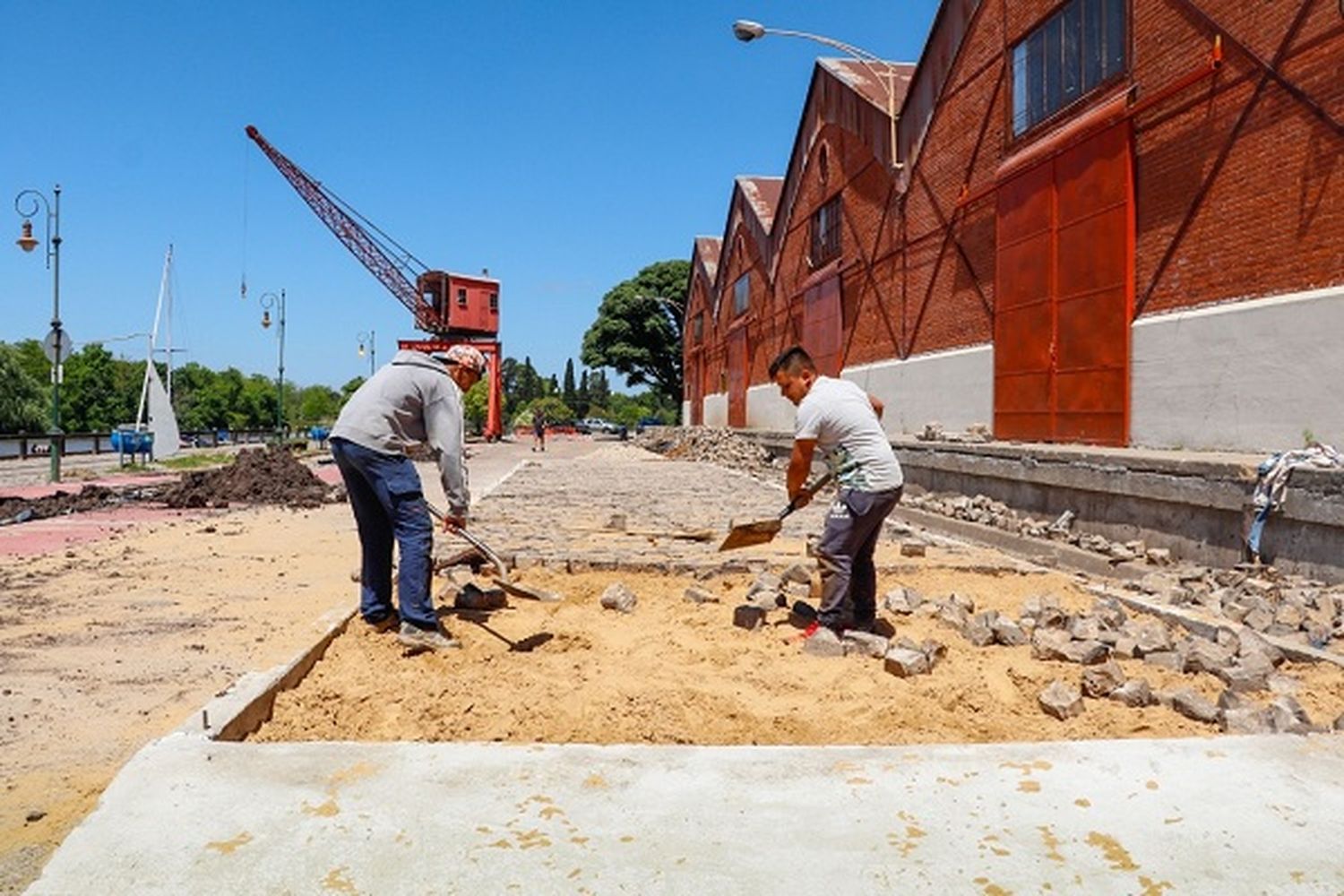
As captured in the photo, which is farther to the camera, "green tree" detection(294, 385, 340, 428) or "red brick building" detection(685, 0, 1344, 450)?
"green tree" detection(294, 385, 340, 428)

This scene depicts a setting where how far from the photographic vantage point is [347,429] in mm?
5016

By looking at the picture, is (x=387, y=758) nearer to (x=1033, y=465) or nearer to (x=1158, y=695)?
(x=1158, y=695)

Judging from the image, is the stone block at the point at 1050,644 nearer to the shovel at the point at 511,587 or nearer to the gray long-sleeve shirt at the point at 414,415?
the shovel at the point at 511,587

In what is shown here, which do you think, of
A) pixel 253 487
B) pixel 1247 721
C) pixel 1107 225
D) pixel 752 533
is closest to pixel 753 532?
pixel 752 533

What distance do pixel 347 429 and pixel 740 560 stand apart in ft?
11.0

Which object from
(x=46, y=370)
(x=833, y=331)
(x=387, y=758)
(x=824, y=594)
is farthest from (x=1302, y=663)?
(x=46, y=370)

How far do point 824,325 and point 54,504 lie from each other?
1616 centimetres

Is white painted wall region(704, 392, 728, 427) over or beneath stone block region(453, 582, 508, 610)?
over

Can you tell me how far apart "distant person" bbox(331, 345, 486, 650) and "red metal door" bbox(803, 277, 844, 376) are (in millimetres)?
16653

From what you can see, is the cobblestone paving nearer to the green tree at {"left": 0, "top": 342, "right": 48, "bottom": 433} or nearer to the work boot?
the work boot

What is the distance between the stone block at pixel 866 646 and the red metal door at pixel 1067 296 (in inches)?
282

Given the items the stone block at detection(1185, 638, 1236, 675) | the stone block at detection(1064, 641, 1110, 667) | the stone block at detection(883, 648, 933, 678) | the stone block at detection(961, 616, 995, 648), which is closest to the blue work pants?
the stone block at detection(883, 648, 933, 678)

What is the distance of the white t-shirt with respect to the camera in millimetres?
4992

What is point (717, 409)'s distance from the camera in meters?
38.2
